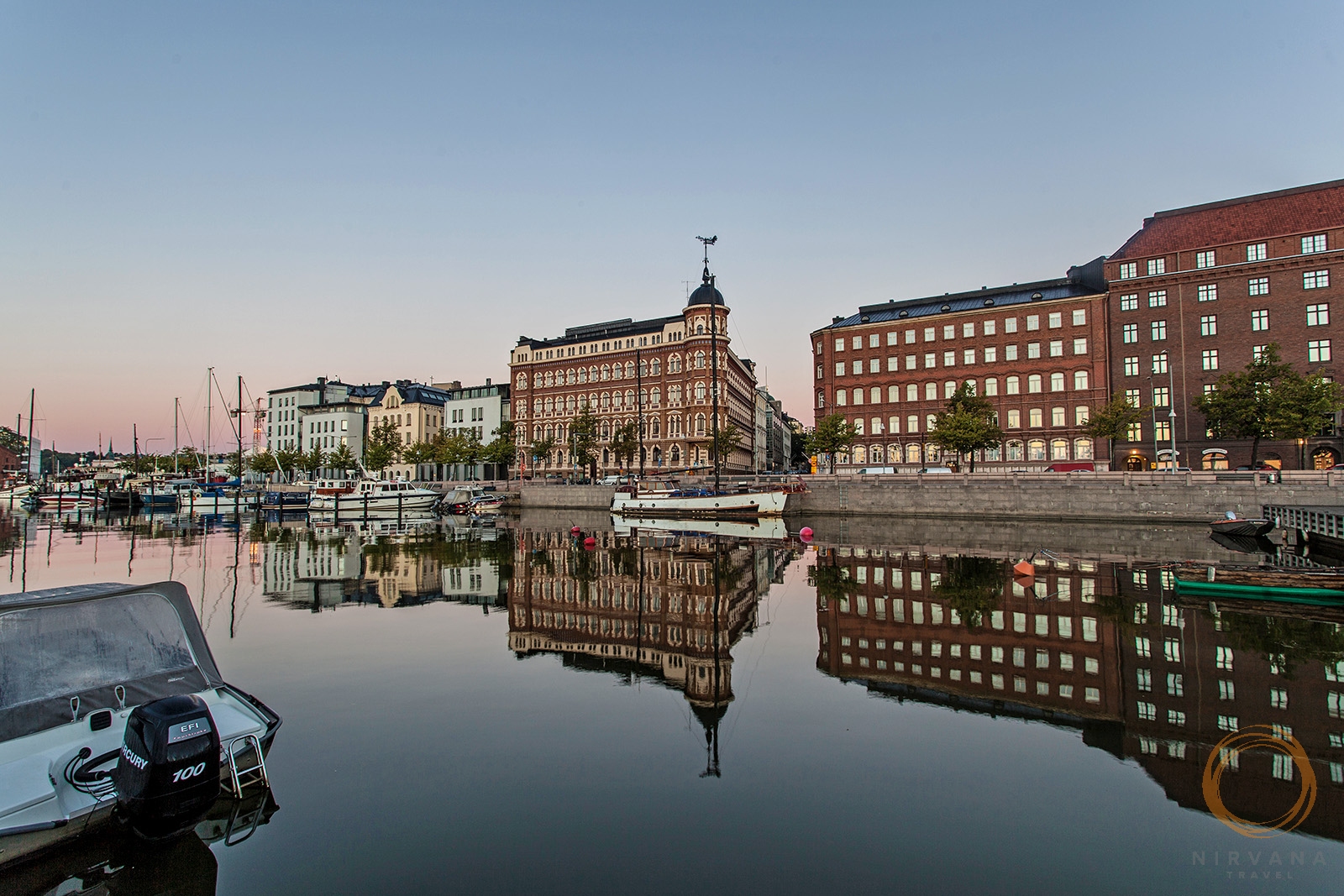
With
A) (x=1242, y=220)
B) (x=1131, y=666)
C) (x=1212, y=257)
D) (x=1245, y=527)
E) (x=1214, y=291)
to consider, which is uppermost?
(x=1242, y=220)

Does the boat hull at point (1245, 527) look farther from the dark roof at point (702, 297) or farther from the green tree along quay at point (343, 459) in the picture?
the green tree along quay at point (343, 459)

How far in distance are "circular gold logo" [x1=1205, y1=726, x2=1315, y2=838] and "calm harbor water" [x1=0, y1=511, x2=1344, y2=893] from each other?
12 centimetres

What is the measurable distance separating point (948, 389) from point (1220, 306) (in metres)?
25.3

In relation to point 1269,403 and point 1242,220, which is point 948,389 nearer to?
point 1269,403

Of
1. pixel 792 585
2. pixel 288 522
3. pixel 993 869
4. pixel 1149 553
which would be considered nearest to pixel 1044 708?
pixel 993 869

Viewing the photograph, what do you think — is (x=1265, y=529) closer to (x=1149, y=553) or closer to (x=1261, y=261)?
(x=1149, y=553)

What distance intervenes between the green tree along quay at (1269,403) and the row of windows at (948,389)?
44.4ft

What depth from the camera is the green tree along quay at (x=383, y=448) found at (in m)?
105

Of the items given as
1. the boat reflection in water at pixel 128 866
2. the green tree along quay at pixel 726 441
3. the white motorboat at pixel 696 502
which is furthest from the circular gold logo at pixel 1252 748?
the green tree along quay at pixel 726 441

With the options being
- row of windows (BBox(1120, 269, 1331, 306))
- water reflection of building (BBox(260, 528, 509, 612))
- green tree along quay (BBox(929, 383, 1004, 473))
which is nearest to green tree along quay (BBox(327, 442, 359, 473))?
water reflection of building (BBox(260, 528, 509, 612))

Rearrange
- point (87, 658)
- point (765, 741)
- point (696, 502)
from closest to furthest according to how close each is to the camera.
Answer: point (87, 658), point (765, 741), point (696, 502)

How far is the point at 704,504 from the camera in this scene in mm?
56312

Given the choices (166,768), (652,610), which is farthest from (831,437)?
(166,768)

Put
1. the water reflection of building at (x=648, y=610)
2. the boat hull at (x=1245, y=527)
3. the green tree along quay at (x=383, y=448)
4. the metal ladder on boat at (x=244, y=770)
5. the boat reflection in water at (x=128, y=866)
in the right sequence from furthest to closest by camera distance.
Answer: the green tree along quay at (x=383, y=448)
the boat hull at (x=1245, y=527)
the water reflection of building at (x=648, y=610)
the metal ladder on boat at (x=244, y=770)
the boat reflection in water at (x=128, y=866)
